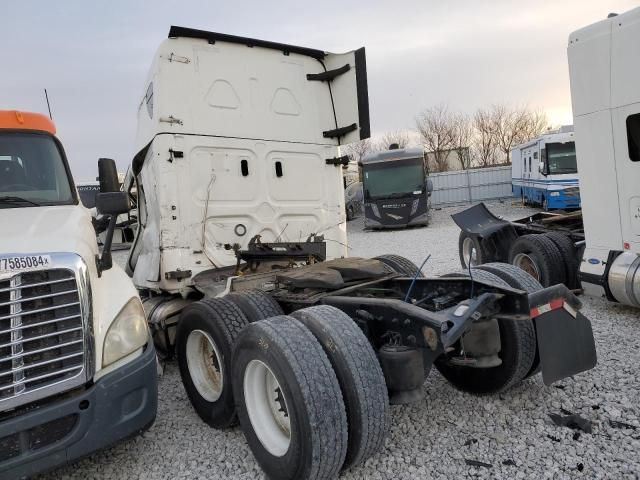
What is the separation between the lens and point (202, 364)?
13.2 ft

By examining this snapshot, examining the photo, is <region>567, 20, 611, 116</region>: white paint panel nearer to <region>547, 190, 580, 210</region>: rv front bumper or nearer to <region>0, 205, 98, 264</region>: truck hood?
<region>0, 205, 98, 264</region>: truck hood

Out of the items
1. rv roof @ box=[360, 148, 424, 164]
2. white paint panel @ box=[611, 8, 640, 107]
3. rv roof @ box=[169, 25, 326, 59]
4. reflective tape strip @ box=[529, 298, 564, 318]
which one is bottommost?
reflective tape strip @ box=[529, 298, 564, 318]

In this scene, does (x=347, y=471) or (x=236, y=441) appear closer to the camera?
(x=347, y=471)

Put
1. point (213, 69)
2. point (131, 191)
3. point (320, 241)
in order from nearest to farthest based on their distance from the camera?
point (213, 69)
point (320, 241)
point (131, 191)

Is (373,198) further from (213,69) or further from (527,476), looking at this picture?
(527,476)

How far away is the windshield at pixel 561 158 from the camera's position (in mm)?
17609

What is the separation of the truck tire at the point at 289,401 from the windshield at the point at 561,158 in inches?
692

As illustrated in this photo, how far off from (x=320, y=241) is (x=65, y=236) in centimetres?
287

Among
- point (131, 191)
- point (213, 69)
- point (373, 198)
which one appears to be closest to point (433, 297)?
point (213, 69)

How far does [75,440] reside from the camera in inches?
108

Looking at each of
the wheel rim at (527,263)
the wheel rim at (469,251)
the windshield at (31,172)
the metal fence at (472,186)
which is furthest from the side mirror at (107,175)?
the metal fence at (472,186)

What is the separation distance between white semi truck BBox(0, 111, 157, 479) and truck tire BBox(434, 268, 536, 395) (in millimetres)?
2279

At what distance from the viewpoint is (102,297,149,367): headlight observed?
2975 millimetres

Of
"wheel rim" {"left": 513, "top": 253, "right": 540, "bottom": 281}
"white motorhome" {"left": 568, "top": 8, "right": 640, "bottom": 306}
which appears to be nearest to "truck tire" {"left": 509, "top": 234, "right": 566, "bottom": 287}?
"wheel rim" {"left": 513, "top": 253, "right": 540, "bottom": 281}
